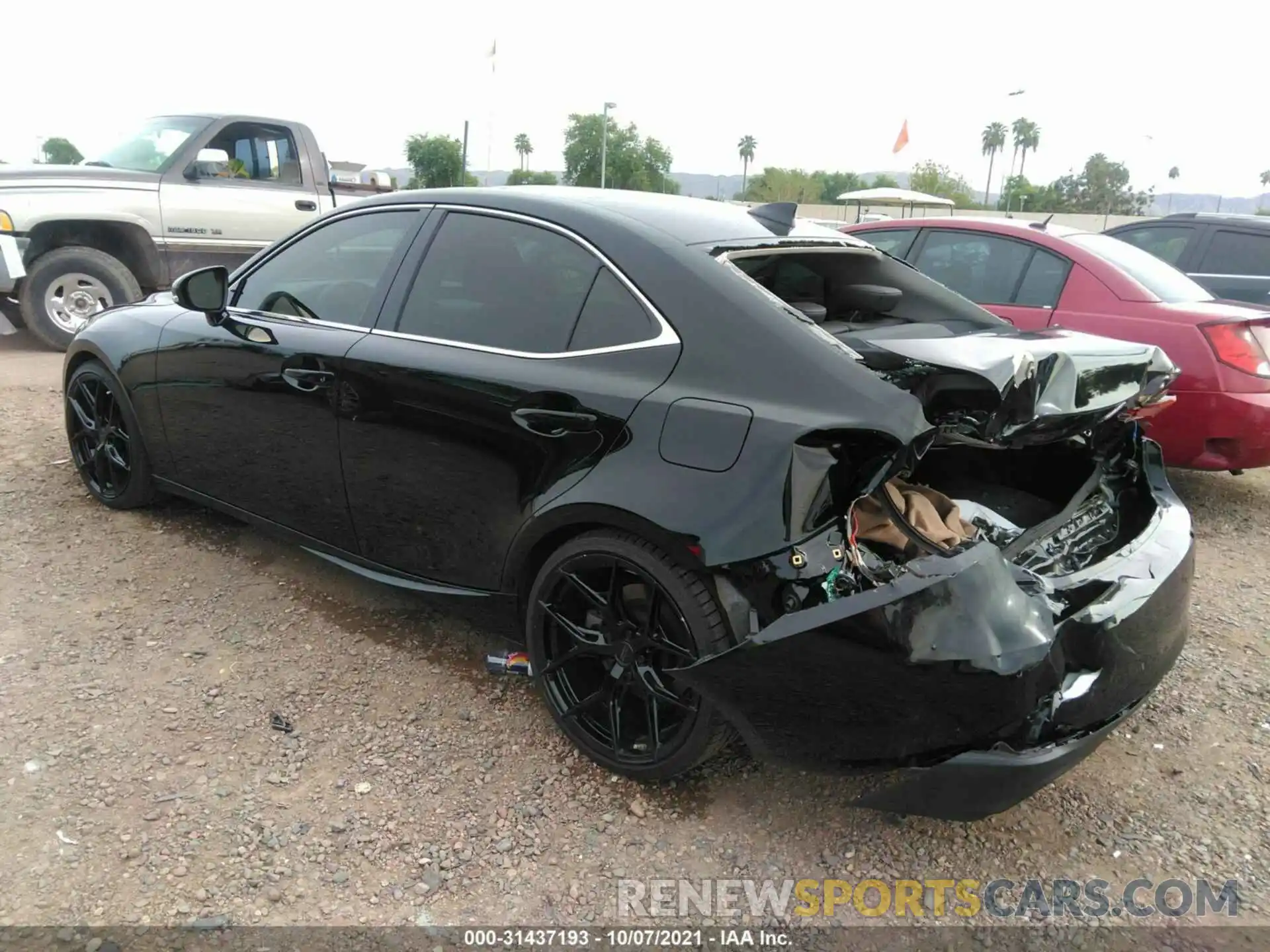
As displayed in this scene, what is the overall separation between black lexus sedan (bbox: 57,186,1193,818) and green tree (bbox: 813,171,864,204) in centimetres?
8107

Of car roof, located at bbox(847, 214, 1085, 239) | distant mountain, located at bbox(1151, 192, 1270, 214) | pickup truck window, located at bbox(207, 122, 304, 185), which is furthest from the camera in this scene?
distant mountain, located at bbox(1151, 192, 1270, 214)

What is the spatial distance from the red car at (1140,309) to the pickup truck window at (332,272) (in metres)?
2.58

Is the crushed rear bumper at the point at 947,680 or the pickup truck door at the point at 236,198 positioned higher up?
the pickup truck door at the point at 236,198

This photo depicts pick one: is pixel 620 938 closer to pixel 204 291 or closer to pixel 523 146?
pixel 204 291

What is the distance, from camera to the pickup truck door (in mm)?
7895

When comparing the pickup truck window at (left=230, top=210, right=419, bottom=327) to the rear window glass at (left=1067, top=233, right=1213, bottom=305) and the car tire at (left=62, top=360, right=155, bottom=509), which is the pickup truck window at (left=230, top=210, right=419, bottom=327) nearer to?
the car tire at (left=62, top=360, right=155, bottom=509)

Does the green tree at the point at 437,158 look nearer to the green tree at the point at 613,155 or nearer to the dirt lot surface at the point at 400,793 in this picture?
the green tree at the point at 613,155

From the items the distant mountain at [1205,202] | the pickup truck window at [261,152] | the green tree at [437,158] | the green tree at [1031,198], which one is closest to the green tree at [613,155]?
the green tree at [437,158]

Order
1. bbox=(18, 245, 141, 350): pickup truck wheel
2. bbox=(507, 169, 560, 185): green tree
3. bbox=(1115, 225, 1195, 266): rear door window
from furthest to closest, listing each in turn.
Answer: bbox=(507, 169, 560, 185): green tree → bbox=(18, 245, 141, 350): pickup truck wheel → bbox=(1115, 225, 1195, 266): rear door window

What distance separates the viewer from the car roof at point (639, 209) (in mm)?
2691

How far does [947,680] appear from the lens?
1.88 m

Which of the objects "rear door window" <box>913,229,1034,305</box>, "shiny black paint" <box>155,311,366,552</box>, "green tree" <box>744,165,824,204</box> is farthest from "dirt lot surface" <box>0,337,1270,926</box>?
"green tree" <box>744,165,824,204</box>

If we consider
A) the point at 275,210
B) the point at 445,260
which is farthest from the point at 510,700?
the point at 275,210

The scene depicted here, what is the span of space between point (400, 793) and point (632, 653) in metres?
0.77
